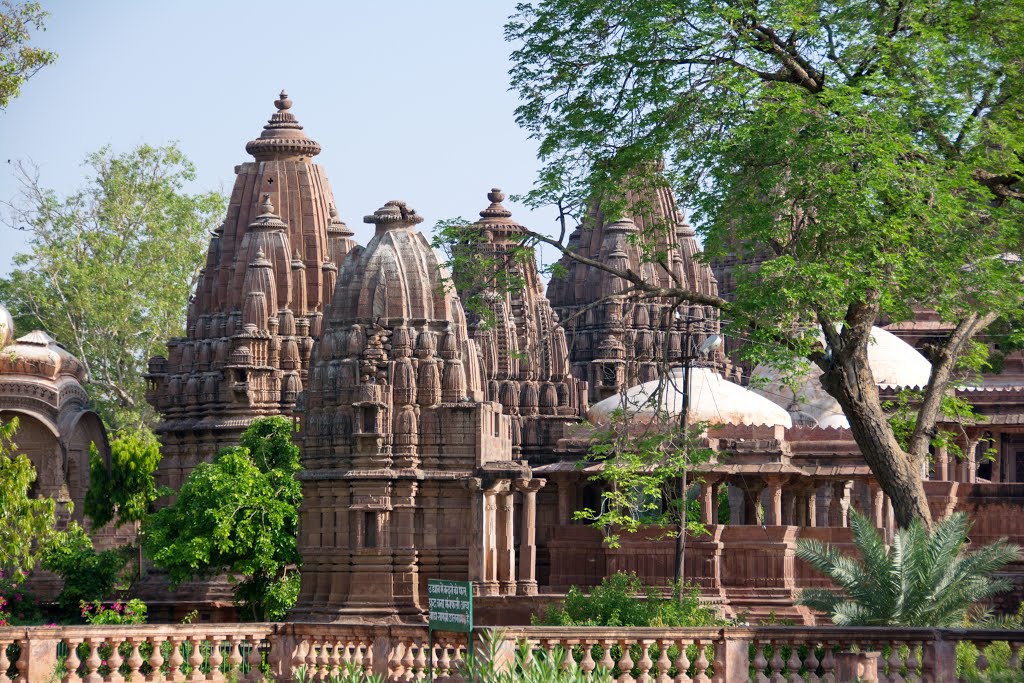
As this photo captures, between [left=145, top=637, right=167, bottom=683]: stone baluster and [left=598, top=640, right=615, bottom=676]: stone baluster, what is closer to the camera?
[left=598, top=640, right=615, bottom=676]: stone baluster

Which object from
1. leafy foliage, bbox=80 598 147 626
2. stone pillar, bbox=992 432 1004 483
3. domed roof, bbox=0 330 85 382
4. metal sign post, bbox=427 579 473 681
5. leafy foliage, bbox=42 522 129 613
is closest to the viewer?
metal sign post, bbox=427 579 473 681

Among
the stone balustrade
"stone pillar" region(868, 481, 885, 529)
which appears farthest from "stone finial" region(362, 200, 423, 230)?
the stone balustrade

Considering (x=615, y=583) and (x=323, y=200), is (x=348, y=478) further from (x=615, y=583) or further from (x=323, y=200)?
(x=323, y=200)

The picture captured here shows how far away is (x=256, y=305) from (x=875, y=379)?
15389 mm

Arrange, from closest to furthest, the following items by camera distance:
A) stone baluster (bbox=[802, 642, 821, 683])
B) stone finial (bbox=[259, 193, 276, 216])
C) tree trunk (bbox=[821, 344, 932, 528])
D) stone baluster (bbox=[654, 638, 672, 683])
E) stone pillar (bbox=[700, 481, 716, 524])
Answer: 1. stone baluster (bbox=[802, 642, 821, 683])
2. stone baluster (bbox=[654, 638, 672, 683])
3. tree trunk (bbox=[821, 344, 932, 528])
4. stone pillar (bbox=[700, 481, 716, 524])
5. stone finial (bbox=[259, 193, 276, 216])

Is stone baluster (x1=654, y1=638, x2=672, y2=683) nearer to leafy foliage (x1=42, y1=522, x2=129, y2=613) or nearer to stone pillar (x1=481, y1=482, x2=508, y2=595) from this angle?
stone pillar (x1=481, y1=482, x2=508, y2=595)

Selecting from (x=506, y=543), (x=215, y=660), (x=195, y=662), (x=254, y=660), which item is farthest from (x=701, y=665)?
(x=506, y=543)

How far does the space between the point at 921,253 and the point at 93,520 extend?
3384cm

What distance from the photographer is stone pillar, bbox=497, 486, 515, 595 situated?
123ft

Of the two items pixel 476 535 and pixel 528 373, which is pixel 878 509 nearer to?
pixel 476 535

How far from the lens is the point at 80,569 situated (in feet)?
138

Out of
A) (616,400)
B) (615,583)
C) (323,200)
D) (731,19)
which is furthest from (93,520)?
(731,19)

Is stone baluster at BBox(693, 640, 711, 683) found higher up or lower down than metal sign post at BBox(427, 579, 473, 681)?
lower down

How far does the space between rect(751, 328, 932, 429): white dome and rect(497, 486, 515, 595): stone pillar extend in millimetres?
9015
